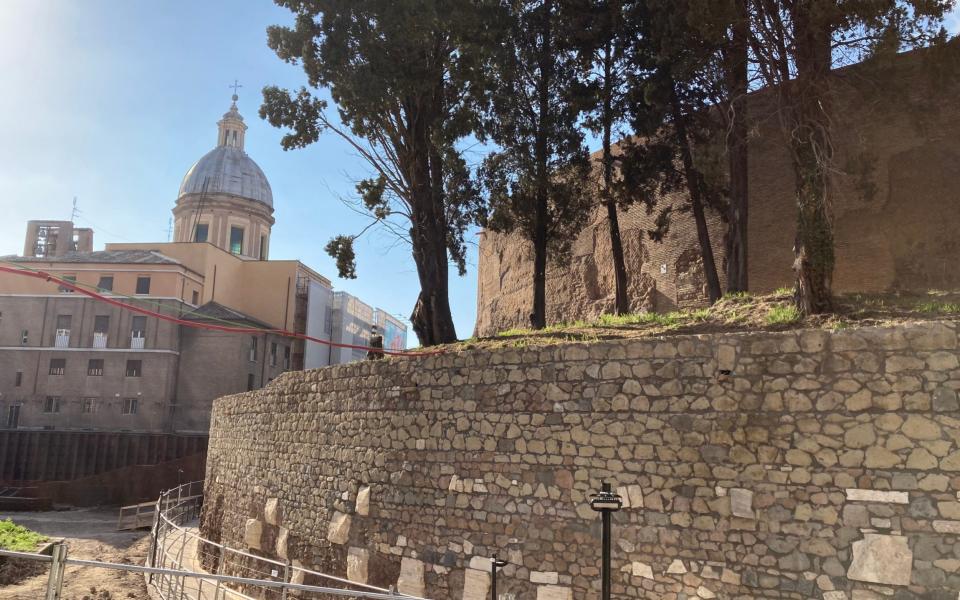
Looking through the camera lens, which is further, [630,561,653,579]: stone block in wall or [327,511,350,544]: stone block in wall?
[327,511,350,544]: stone block in wall

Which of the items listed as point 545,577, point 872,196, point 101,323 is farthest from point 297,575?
point 101,323

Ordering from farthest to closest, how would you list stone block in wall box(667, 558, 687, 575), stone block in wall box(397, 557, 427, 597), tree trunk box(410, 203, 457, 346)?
tree trunk box(410, 203, 457, 346), stone block in wall box(397, 557, 427, 597), stone block in wall box(667, 558, 687, 575)

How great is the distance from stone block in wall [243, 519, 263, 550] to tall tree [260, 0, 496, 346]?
4.64 metres

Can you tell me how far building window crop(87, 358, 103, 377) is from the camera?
38125mm

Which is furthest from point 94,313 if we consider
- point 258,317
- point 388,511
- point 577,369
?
point 577,369

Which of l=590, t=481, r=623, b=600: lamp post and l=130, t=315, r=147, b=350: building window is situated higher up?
l=130, t=315, r=147, b=350: building window

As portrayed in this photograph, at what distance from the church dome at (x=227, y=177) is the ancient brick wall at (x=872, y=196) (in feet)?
131

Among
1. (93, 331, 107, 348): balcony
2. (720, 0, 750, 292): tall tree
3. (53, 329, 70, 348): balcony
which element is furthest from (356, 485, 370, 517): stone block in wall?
(53, 329, 70, 348): balcony

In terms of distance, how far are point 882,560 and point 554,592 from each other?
3.32m

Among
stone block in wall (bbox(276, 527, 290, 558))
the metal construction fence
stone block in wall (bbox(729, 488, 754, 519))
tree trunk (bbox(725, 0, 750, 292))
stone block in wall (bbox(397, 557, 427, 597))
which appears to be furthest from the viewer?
tree trunk (bbox(725, 0, 750, 292))

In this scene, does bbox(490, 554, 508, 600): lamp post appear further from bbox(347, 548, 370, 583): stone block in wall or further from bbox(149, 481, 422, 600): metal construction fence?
bbox(347, 548, 370, 583): stone block in wall

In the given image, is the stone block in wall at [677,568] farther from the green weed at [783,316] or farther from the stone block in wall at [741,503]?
the green weed at [783,316]

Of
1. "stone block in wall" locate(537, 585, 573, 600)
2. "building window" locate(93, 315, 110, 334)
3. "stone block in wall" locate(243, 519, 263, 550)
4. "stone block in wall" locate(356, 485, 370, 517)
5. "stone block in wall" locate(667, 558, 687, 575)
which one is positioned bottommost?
"stone block in wall" locate(243, 519, 263, 550)

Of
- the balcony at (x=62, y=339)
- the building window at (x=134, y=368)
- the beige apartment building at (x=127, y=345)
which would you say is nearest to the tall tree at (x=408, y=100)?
the beige apartment building at (x=127, y=345)
